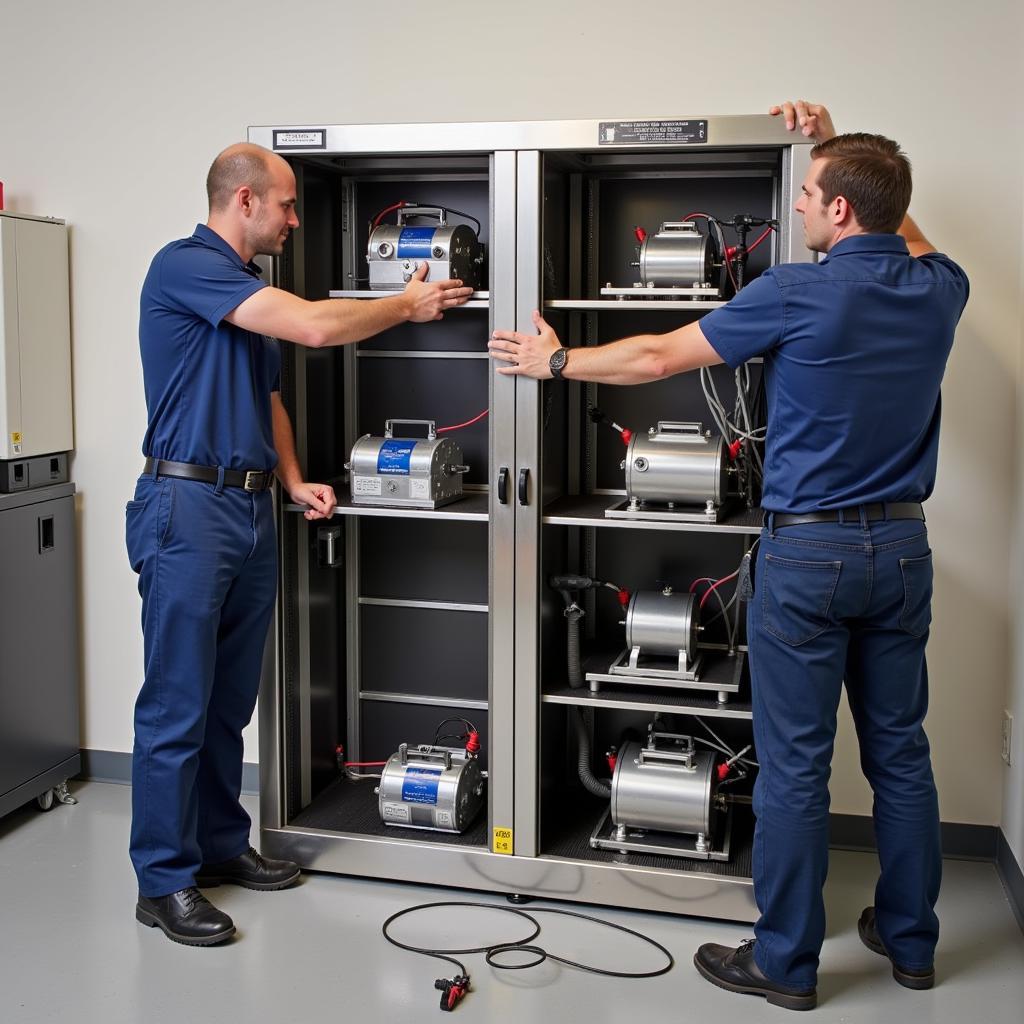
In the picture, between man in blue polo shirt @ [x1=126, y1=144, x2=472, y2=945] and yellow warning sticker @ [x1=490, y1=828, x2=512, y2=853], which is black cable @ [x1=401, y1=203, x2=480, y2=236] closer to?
man in blue polo shirt @ [x1=126, y1=144, x2=472, y2=945]

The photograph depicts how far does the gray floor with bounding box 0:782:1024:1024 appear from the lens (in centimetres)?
268

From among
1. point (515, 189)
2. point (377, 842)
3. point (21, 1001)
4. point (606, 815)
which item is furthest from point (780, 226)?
point (21, 1001)

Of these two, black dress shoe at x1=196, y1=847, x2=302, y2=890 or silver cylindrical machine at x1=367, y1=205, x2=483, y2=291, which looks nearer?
silver cylindrical machine at x1=367, y1=205, x2=483, y2=291

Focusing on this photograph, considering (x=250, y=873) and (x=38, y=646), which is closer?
(x=250, y=873)

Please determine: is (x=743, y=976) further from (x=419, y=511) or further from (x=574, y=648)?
(x=419, y=511)

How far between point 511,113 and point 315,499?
4.23 ft

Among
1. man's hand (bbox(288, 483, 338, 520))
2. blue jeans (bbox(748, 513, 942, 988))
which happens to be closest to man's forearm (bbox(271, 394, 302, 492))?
man's hand (bbox(288, 483, 338, 520))

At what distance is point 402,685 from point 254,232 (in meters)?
1.51

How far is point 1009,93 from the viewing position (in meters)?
3.23

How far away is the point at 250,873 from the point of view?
3.26 metres

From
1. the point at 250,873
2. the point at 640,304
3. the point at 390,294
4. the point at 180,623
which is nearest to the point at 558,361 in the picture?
the point at 640,304

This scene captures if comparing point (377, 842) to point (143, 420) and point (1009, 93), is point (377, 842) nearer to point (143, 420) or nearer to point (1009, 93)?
point (143, 420)

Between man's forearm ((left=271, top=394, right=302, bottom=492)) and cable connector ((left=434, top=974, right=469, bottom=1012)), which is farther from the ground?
man's forearm ((left=271, top=394, right=302, bottom=492))

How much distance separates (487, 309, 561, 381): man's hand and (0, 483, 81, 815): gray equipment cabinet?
5.40 feet
